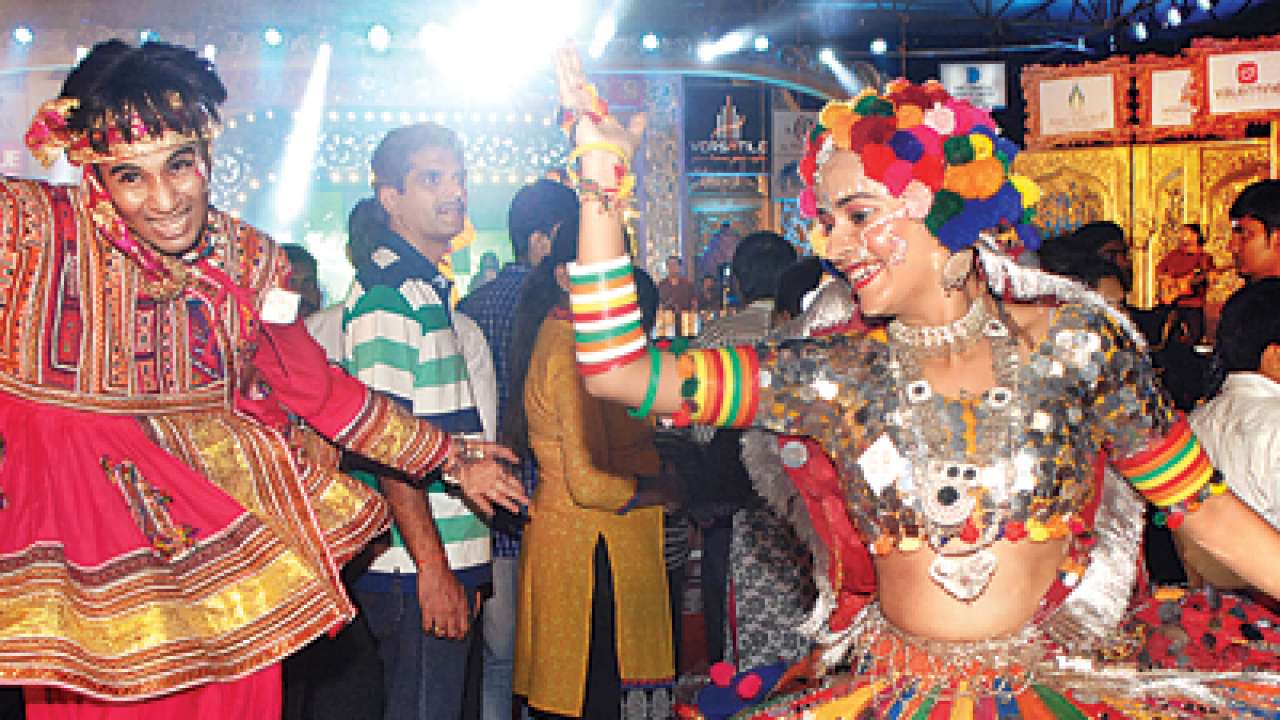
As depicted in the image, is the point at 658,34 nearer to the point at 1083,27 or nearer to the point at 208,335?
the point at 1083,27

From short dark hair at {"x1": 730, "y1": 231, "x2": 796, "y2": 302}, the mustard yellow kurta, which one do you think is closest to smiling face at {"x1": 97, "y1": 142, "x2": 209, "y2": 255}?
the mustard yellow kurta

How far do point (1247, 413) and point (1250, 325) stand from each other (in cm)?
36

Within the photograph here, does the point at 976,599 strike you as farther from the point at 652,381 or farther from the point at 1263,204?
the point at 1263,204

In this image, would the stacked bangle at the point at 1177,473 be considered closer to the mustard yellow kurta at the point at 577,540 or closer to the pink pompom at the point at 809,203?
the pink pompom at the point at 809,203

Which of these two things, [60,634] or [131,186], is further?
[131,186]

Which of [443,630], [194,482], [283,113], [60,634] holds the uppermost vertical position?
[283,113]

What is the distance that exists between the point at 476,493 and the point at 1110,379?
1594 mm

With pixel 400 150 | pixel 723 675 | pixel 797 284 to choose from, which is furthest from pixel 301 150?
pixel 723 675

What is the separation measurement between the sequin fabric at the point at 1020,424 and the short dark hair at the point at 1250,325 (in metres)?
1.58

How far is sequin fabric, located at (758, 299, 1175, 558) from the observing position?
2.61m

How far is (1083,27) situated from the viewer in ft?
50.7

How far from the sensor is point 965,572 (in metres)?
2.59

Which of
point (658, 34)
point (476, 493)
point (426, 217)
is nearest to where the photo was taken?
point (476, 493)

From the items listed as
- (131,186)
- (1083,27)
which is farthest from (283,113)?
(131,186)
